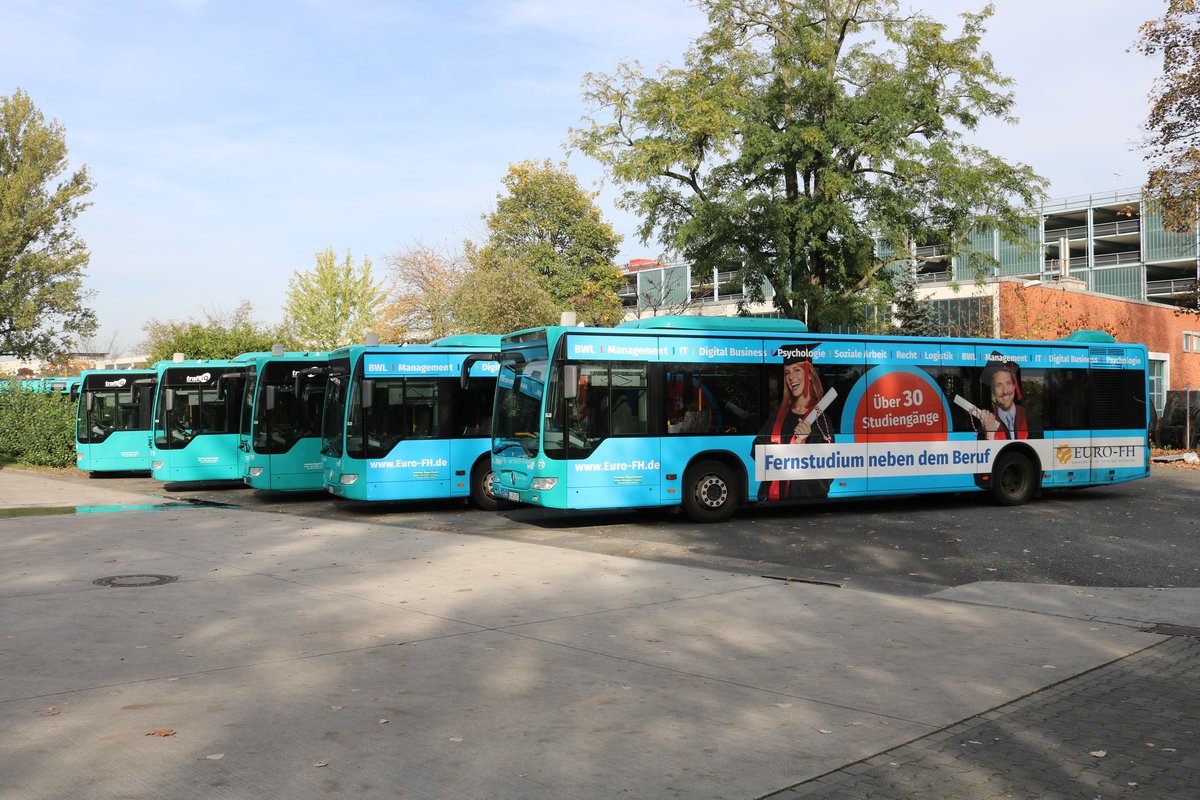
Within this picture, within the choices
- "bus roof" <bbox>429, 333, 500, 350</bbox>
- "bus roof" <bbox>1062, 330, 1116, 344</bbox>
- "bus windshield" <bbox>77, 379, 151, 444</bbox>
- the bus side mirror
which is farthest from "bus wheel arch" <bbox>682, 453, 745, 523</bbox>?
"bus windshield" <bbox>77, 379, 151, 444</bbox>

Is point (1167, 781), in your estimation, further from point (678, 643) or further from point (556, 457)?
point (556, 457)

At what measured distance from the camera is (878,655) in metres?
7.34

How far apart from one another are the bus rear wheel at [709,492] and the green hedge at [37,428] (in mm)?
23612

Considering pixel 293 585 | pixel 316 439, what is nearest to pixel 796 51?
pixel 316 439

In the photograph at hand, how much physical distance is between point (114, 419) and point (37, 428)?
5.96m

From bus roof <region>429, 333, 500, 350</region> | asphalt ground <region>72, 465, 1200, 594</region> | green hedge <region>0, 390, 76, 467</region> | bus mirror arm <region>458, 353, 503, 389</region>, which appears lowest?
asphalt ground <region>72, 465, 1200, 594</region>

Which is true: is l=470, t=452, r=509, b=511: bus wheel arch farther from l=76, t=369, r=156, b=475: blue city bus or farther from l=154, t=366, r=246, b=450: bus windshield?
l=76, t=369, r=156, b=475: blue city bus

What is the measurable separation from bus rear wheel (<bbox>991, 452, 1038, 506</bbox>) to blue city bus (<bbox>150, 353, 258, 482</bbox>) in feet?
54.0

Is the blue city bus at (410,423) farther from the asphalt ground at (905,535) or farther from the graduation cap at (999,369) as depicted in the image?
the graduation cap at (999,369)

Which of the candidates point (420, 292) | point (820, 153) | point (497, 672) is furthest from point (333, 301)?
point (497, 672)

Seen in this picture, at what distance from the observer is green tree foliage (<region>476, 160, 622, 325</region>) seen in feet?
185

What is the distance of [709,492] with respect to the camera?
1617cm

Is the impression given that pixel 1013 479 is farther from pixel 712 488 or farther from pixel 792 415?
pixel 712 488

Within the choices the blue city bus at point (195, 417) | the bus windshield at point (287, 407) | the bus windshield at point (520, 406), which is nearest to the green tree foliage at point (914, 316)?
the bus windshield at point (287, 407)
